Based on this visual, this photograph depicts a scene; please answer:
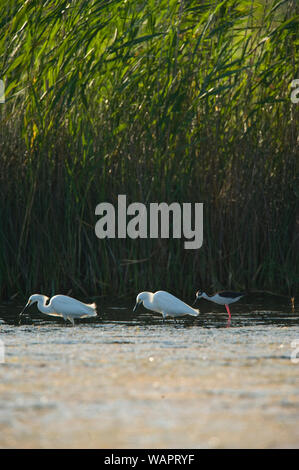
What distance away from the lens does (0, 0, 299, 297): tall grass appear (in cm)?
955

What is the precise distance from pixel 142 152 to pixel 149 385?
188 inches

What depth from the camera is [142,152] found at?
31.9 feet

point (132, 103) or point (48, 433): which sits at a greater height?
point (132, 103)

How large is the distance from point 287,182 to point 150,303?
240cm

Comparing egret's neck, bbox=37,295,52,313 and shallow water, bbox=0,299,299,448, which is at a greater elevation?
egret's neck, bbox=37,295,52,313

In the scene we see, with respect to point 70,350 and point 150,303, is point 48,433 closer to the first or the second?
point 70,350

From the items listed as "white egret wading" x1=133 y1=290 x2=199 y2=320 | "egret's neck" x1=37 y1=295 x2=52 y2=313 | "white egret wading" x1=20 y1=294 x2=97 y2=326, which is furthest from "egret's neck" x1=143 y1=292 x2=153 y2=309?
"egret's neck" x1=37 y1=295 x2=52 y2=313

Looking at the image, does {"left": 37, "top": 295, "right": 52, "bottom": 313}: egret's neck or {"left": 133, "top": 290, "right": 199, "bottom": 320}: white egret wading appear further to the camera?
{"left": 37, "top": 295, "right": 52, "bottom": 313}: egret's neck

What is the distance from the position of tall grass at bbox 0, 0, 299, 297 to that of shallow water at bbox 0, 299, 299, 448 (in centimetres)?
161

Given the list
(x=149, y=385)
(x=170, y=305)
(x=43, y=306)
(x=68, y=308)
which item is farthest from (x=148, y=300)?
(x=149, y=385)

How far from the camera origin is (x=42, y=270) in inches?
387

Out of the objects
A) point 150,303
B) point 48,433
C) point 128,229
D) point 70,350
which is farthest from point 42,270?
point 48,433

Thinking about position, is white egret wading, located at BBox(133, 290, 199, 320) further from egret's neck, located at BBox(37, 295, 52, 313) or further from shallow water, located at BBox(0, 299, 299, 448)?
egret's neck, located at BBox(37, 295, 52, 313)

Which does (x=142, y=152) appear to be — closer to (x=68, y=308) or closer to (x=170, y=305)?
(x=170, y=305)
